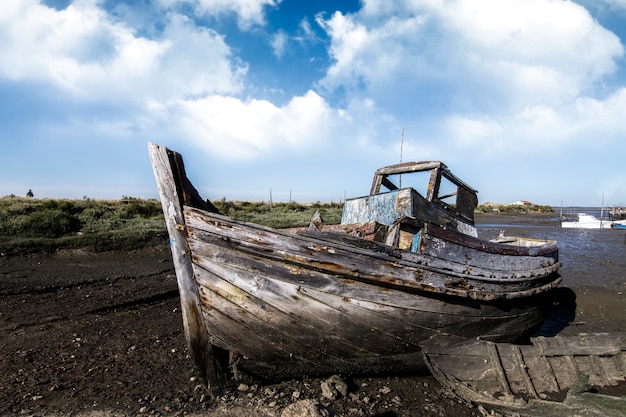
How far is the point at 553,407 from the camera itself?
13.4 feet

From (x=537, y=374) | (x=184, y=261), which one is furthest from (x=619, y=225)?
(x=184, y=261)

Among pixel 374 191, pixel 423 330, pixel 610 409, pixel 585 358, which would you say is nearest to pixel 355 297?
pixel 423 330

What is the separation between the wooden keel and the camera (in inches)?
153

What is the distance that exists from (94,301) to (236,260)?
222 inches

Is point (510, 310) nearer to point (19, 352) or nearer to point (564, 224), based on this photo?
point (19, 352)

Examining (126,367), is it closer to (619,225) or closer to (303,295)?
(303,295)

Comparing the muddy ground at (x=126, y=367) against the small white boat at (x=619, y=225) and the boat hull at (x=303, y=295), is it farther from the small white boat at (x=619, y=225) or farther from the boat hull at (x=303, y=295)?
the small white boat at (x=619, y=225)

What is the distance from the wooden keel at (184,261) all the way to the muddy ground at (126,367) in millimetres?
314

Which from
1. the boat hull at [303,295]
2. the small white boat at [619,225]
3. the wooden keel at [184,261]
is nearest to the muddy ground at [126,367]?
the wooden keel at [184,261]

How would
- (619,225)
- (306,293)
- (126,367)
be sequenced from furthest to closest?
1. (619,225)
2. (126,367)
3. (306,293)

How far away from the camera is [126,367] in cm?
500

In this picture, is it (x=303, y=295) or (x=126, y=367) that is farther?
(x=126, y=367)

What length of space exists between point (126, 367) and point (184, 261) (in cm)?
213

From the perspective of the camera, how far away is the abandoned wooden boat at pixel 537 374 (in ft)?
13.4
